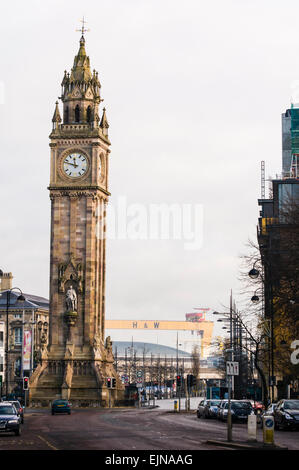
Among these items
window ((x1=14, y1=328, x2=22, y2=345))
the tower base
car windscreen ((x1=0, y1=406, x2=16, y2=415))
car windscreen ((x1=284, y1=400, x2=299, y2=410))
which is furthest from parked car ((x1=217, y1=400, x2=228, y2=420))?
window ((x1=14, y1=328, x2=22, y2=345))

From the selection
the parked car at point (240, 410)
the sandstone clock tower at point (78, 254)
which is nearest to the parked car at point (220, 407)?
the parked car at point (240, 410)

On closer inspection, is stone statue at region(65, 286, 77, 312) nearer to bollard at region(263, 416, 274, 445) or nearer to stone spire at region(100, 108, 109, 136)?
stone spire at region(100, 108, 109, 136)

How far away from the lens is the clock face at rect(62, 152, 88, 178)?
116812 mm

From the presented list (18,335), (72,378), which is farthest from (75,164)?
(18,335)

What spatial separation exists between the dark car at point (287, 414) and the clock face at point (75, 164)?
66.3 meters

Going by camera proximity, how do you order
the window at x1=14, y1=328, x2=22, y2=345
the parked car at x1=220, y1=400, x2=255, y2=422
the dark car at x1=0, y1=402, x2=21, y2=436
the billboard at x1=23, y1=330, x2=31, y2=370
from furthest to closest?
the window at x1=14, y1=328, x2=22, y2=345, the billboard at x1=23, y1=330, x2=31, y2=370, the parked car at x1=220, y1=400, x2=255, y2=422, the dark car at x1=0, y1=402, x2=21, y2=436

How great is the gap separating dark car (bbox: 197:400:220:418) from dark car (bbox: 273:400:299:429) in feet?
62.9

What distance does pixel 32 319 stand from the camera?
561 ft

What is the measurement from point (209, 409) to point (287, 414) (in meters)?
22.4

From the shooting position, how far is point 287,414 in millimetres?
51844

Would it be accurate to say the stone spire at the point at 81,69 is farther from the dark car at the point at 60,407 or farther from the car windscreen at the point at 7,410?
the car windscreen at the point at 7,410

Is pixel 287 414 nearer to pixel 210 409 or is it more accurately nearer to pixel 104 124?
pixel 210 409

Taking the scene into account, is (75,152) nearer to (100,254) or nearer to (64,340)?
(100,254)
